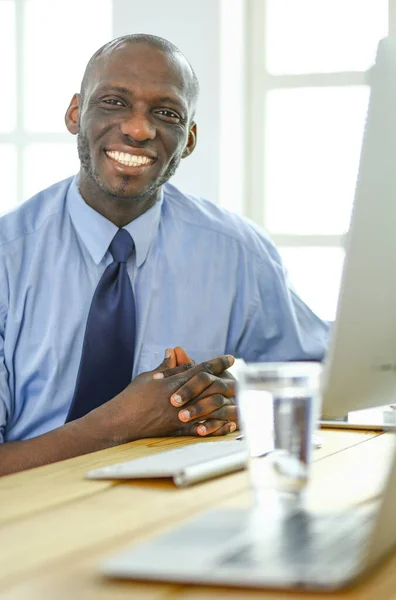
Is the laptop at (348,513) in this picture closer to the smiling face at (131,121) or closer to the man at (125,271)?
the man at (125,271)

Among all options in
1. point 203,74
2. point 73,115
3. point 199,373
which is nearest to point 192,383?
point 199,373

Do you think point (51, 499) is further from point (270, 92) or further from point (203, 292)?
point (270, 92)

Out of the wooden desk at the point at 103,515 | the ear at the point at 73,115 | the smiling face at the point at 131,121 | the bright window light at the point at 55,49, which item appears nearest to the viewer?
the wooden desk at the point at 103,515

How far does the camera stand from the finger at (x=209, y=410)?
4.98 feet

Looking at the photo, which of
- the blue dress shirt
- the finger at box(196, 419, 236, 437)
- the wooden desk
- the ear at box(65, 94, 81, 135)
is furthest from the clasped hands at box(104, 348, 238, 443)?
the ear at box(65, 94, 81, 135)

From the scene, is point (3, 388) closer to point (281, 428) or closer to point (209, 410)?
point (209, 410)

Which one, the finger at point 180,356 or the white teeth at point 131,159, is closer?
the finger at point 180,356

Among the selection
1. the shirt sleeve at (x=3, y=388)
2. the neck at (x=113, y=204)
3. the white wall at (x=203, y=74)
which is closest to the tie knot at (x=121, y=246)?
the neck at (x=113, y=204)

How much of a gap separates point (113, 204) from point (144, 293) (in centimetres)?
22

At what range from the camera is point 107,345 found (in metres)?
1.86

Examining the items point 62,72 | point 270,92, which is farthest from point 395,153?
point 62,72

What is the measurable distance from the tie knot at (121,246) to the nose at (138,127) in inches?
8.6

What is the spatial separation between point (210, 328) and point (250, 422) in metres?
1.15

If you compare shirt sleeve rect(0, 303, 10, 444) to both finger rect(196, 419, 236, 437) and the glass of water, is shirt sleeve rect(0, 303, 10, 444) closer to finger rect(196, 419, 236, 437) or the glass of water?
finger rect(196, 419, 236, 437)
